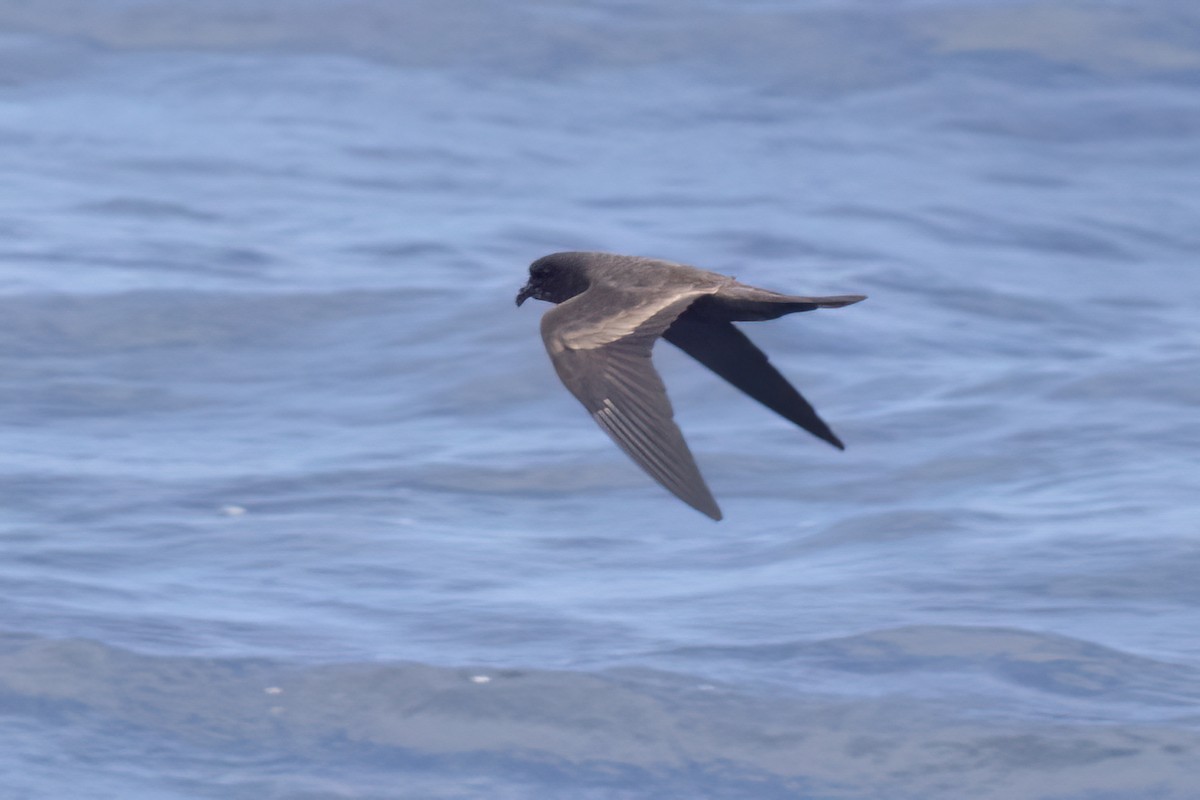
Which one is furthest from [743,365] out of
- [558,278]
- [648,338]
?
[648,338]

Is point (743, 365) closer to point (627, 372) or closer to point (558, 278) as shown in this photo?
point (558, 278)

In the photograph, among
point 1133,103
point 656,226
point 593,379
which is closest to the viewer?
point 593,379

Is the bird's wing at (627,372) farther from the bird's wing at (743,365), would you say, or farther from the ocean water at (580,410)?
the ocean water at (580,410)

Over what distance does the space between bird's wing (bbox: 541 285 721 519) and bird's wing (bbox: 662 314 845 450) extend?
0.42m

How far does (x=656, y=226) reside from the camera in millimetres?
14523

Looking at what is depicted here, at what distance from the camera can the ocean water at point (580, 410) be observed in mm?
7012

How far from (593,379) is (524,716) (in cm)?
235

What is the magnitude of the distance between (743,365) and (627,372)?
96 cm

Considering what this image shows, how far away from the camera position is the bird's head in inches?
237

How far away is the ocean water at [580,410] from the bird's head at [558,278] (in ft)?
5.87

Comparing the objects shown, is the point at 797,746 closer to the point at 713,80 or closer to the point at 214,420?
the point at 214,420

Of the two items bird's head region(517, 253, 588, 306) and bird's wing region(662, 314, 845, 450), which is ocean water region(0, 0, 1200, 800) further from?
bird's head region(517, 253, 588, 306)

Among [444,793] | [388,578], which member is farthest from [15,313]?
[444,793]

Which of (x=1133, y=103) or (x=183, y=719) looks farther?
(x=1133, y=103)
